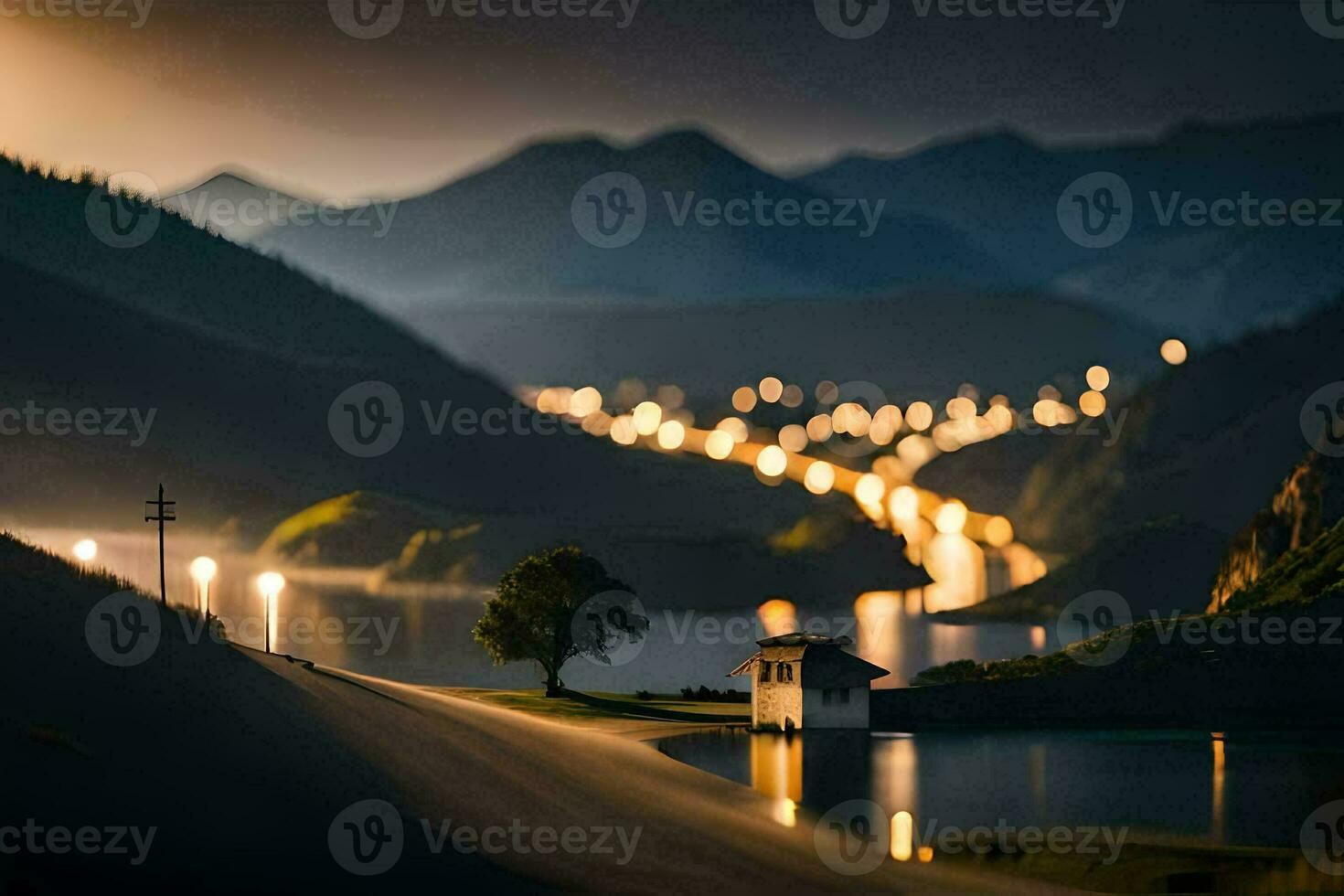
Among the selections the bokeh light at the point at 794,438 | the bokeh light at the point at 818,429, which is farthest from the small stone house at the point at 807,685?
the bokeh light at the point at 818,429

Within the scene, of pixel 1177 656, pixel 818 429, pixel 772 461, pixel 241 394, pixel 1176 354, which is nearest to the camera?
pixel 1177 656

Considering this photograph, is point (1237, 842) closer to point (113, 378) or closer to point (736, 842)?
point (736, 842)

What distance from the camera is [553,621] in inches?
1987

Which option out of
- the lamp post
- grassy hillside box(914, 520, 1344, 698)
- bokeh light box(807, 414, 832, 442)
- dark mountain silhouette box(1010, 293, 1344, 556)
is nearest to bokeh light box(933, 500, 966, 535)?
dark mountain silhouette box(1010, 293, 1344, 556)

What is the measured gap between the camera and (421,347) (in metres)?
182

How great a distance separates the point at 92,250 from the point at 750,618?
78422 millimetres

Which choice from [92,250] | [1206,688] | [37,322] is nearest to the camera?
[1206,688]

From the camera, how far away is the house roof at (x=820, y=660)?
155 feet

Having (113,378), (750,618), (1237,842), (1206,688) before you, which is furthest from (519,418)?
(1237,842)

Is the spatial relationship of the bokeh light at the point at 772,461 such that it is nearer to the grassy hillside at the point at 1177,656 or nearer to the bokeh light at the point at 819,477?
the bokeh light at the point at 819,477

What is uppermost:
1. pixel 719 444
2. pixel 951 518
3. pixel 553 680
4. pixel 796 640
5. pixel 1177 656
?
pixel 719 444

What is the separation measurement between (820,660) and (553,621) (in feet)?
28.6

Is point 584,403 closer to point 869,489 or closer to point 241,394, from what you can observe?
point 869,489

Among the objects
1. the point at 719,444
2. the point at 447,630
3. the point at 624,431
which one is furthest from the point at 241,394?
the point at 447,630
